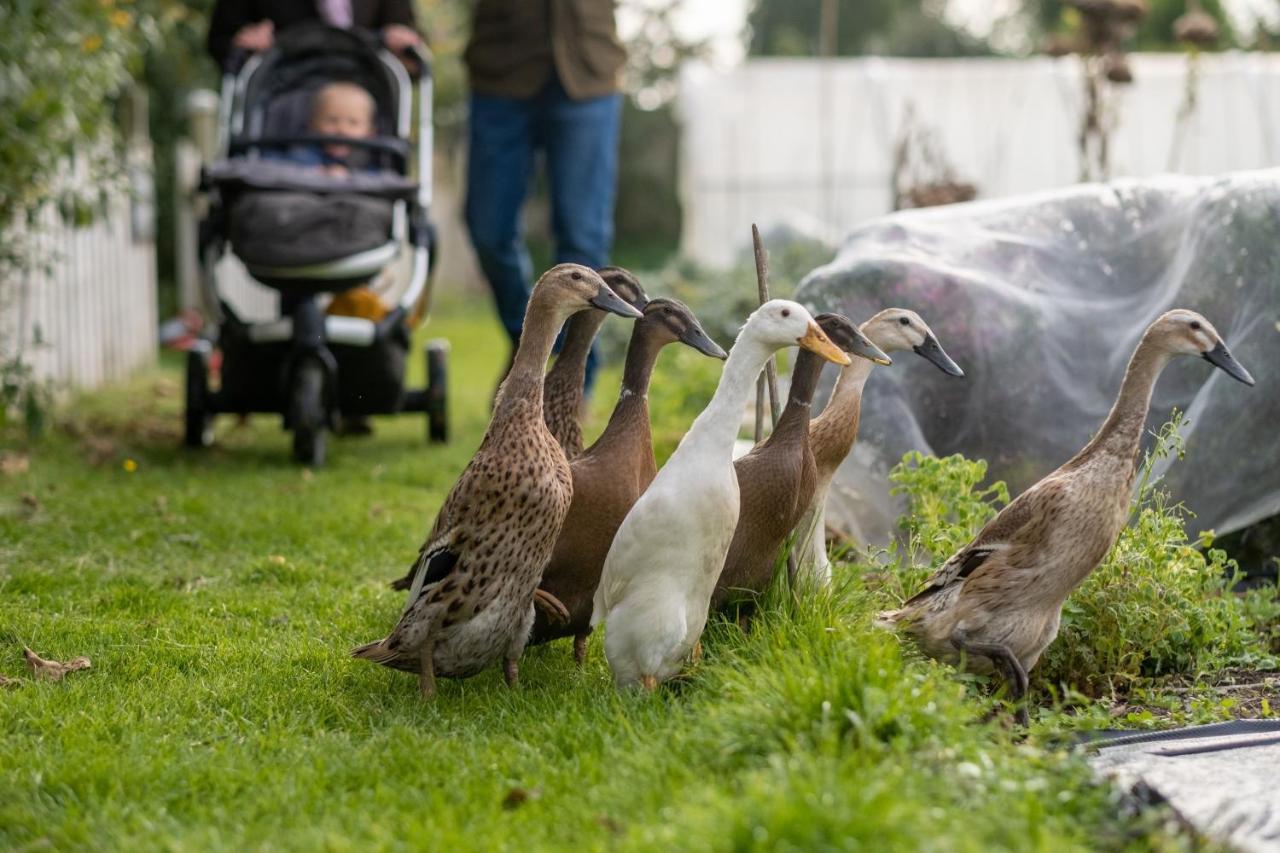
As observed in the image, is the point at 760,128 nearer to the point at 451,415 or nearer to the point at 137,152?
the point at 137,152

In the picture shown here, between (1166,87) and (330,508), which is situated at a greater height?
(1166,87)

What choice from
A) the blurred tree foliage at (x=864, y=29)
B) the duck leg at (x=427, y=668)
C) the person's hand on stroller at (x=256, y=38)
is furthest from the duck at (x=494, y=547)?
the blurred tree foliage at (x=864, y=29)

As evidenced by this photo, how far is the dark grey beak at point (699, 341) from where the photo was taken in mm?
3291

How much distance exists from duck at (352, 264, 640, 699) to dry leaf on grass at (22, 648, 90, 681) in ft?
2.44

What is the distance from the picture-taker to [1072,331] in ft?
15.1

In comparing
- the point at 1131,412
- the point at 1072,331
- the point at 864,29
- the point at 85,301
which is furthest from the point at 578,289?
the point at 864,29

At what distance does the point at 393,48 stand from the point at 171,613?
12.2 ft

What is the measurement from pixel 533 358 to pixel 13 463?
144 inches

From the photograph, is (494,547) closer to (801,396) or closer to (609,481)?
(609,481)

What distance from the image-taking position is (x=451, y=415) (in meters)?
8.20

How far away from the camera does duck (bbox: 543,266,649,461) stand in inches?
148

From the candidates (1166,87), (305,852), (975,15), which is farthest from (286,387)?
(975,15)

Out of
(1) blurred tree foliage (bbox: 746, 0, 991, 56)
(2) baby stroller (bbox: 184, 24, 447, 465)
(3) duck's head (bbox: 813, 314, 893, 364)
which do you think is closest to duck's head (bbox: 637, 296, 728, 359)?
(3) duck's head (bbox: 813, 314, 893, 364)

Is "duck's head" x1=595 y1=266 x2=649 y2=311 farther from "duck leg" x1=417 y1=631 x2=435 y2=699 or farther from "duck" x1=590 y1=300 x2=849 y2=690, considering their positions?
"duck leg" x1=417 y1=631 x2=435 y2=699
